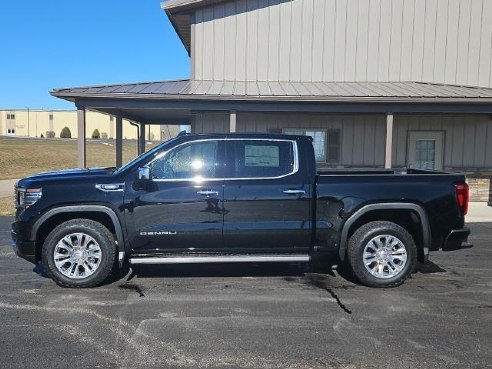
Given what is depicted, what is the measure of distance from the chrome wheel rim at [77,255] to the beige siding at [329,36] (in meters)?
9.17

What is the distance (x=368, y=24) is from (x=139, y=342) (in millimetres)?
12433

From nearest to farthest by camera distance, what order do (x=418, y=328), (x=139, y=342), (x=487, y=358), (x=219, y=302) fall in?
(x=487, y=358) → (x=139, y=342) → (x=418, y=328) → (x=219, y=302)

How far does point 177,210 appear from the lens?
5465 mm

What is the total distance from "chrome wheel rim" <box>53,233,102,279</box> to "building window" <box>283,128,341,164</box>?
9.19m

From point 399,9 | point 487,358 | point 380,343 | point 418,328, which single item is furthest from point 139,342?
point 399,9

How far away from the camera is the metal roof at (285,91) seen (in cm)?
1118

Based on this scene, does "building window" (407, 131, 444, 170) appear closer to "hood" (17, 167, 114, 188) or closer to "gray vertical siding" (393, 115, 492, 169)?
"gray vertical siding" (393, 115, 492, 169)

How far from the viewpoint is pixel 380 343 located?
13.1 ft

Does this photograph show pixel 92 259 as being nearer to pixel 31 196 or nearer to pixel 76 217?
pixel 76 217

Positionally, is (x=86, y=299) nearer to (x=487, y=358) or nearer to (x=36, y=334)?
(x=36, y=334)

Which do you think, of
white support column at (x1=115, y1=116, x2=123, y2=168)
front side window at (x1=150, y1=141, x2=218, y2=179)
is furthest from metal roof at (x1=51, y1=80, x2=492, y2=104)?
front side window at (x1=150, y1=141, x2=218, y2=179)

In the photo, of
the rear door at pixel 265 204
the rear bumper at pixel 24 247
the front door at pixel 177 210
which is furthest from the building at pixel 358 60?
the rear bumper at pixel 24 247

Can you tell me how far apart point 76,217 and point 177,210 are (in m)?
1.23

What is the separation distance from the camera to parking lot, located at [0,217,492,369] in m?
3.69
